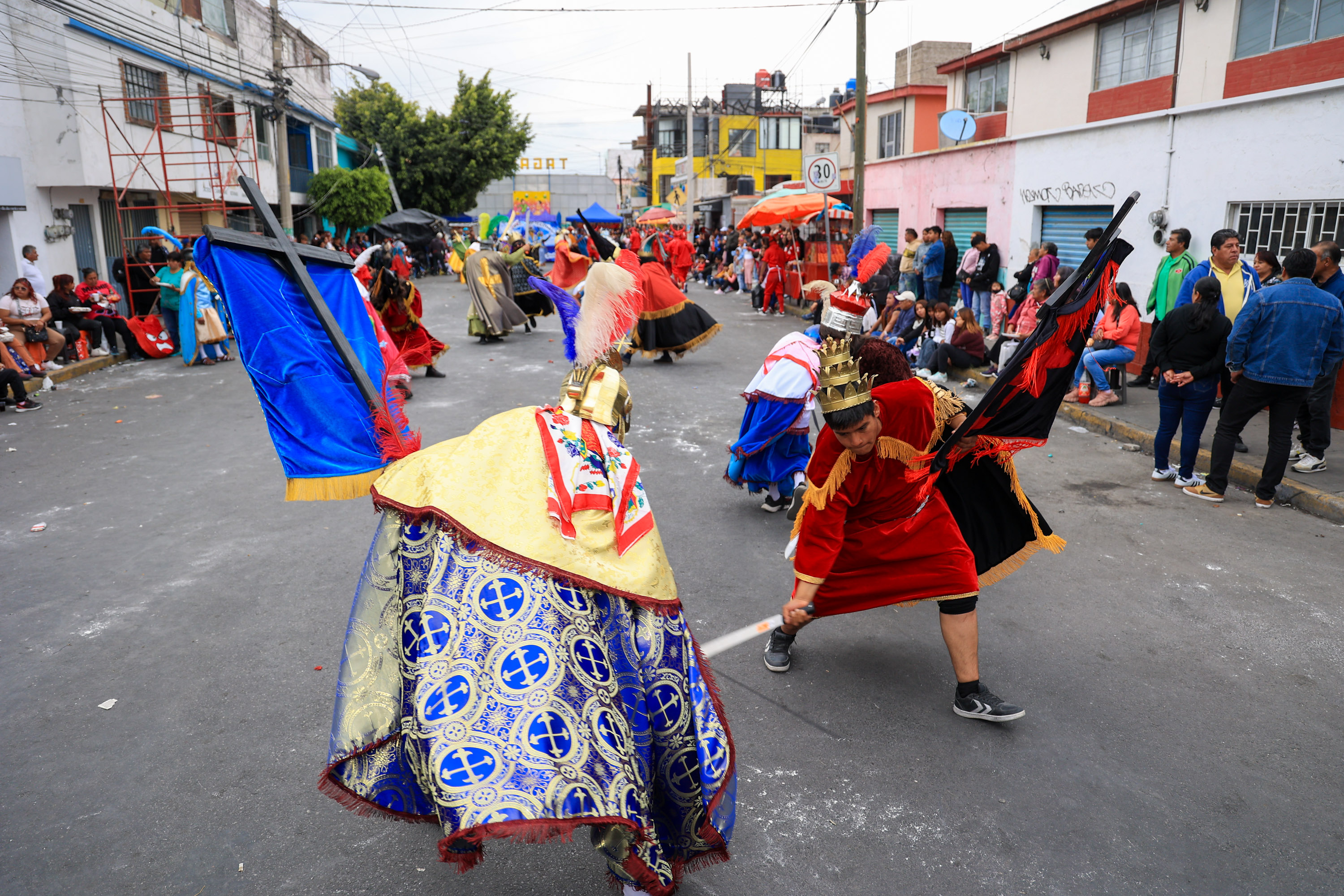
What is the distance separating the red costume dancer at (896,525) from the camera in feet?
11.0

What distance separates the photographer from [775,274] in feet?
62.8

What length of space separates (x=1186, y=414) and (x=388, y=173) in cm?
3179

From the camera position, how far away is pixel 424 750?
2102mm

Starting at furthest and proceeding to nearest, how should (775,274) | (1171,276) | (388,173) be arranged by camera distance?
1. (388,173)
2. (775,274)
3. (1171,276)

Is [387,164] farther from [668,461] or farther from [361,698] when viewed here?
[361,698]

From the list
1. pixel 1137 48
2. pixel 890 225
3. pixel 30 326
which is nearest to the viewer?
pixel 30 326

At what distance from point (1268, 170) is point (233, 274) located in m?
11.5

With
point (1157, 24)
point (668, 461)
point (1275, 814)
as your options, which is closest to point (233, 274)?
point (1275, 814)

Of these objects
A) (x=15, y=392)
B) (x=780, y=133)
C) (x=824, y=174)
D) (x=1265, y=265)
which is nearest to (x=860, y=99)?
(x=824, y=174)

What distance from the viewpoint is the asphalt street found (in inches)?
108

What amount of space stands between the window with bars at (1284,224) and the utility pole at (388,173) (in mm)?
26186

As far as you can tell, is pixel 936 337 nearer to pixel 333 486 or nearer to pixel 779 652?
pixel 779 652

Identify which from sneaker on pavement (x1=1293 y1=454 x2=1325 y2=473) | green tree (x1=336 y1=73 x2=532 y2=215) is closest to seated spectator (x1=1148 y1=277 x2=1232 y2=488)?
sneaker on pavement (x1=1293 y1=454 x2=1325 y2=473)

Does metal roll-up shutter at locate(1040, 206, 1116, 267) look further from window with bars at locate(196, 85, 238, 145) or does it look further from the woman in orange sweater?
window with bars at locate(196, 85, 238, 145)
